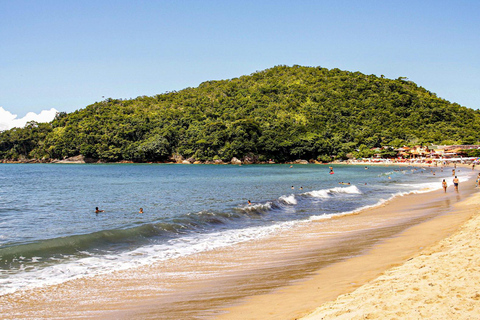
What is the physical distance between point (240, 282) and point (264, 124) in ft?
399

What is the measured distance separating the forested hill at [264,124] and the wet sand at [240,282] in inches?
3966

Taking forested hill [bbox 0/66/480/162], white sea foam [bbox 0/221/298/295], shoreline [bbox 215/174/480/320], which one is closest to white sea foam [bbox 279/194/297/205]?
white sea foam [bbox 0/221/298/295]

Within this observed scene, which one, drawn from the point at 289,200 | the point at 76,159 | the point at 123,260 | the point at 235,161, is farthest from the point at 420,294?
the point at 76,159

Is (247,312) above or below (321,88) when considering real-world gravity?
below

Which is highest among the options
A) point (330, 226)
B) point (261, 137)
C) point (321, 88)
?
point (321, 88)

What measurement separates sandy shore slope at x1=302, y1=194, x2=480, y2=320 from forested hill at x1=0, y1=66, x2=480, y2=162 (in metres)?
105

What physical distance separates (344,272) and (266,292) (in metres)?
2.00

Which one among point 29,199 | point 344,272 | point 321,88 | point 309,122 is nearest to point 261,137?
point 309,122

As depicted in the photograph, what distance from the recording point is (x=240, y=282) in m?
7.64

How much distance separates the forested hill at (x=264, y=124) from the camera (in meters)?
115

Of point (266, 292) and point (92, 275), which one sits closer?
point (266, 292)

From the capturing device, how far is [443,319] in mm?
4215

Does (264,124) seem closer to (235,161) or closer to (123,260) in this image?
(235,161)

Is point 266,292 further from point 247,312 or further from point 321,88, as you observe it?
point 321,88
